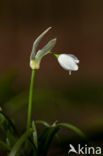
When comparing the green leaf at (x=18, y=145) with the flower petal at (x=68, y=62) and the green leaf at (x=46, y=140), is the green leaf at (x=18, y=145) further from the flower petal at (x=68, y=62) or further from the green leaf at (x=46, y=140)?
the flower petal at (x=68, y=62)

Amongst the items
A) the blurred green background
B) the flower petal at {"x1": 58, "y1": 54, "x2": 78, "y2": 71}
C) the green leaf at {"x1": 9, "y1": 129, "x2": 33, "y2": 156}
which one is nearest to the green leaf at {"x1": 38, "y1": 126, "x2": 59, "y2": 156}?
the green leaf at {"x1": 9, "y1": 129, "x2": 33, "y2": 156}

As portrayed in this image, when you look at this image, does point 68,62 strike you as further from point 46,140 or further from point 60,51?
point 60,51

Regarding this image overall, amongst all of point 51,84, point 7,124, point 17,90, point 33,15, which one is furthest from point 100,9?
point 7,124

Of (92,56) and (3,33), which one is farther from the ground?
(3,33)

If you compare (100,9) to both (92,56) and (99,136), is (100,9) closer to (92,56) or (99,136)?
(92,56)

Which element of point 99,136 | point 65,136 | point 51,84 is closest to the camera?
point 99,136

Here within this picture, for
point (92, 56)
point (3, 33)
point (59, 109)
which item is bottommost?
point (59, 109)

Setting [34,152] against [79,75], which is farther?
[79,75]

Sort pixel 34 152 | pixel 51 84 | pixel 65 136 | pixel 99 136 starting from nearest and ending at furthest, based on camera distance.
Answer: pixel 34 152, pixel 99 136, pixel 65 136, pixel 51 84

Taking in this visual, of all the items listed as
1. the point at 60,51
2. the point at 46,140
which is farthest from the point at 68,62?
the point at 60,51
